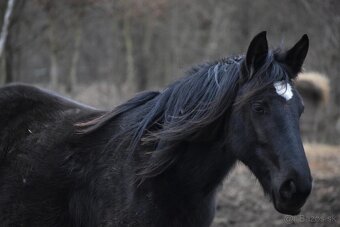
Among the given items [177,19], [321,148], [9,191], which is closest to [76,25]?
[177,19]

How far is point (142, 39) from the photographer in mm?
30672

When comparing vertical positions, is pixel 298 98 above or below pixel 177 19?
below

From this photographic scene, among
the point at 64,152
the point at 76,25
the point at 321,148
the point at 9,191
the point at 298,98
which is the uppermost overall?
the point at 76,25

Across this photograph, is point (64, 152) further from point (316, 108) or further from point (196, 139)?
point (316, 108)

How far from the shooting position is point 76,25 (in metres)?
19.8

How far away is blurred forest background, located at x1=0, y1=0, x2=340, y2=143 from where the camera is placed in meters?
17.4

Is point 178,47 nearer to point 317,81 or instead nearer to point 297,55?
point 317,81

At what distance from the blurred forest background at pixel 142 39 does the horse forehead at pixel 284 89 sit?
1037 cm

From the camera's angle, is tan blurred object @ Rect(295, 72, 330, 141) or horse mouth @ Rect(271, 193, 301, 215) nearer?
horse mouth @ Rect(271, 193, 301, 215)

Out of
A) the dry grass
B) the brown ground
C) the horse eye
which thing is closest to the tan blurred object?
the dry grass

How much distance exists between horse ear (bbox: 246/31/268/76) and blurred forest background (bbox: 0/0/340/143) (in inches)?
405

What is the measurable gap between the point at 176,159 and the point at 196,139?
0.21 m

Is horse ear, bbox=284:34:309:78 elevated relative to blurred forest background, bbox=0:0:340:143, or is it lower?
lower

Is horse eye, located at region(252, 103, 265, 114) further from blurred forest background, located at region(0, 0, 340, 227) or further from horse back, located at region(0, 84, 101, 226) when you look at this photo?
blurred forest background, located at region(0, 0, 340, 227)
